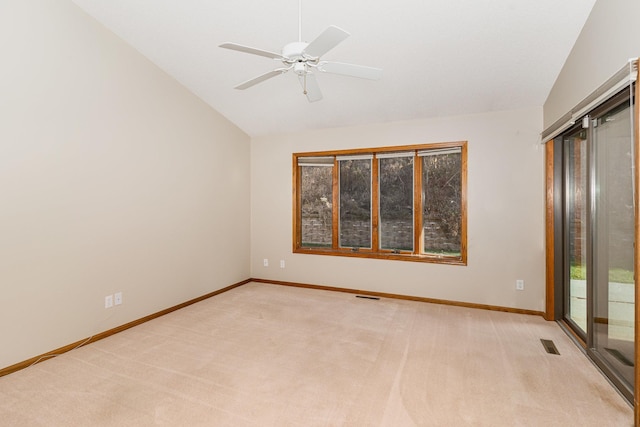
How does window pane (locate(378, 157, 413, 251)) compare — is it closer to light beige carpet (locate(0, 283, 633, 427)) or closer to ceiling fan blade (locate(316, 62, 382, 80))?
light beige carpet (locate(0, 283, 633, 427))

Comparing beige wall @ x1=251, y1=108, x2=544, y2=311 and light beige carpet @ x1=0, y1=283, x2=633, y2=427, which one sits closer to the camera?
light beige carpet @ x1=0, y1=283, x2=633, y2=427

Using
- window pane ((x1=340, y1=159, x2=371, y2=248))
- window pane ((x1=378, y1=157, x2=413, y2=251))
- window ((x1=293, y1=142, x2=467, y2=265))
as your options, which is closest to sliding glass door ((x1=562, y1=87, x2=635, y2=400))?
window ((x1=293, y1=142, x2=467, y2=265))

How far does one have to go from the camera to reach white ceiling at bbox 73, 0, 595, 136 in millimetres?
2492

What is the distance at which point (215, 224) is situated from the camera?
14.8ft

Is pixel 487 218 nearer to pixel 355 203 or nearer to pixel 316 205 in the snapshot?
pixel 355 203

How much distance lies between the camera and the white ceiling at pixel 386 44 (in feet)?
8.18

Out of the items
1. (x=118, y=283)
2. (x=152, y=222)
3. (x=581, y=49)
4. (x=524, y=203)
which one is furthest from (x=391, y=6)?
(x=118, y=283)

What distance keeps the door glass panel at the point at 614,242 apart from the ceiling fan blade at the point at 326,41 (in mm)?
2000

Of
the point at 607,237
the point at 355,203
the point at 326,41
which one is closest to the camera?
the point at 326,41

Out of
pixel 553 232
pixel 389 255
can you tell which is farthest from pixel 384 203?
pixel 553 232

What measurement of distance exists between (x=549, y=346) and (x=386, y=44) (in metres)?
3.10

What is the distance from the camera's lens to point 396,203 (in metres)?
4.50

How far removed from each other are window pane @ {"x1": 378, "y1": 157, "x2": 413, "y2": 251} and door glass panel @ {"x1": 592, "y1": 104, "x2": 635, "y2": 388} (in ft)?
6.96

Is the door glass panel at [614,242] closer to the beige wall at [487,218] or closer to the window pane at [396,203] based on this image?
the beige wall at [487,218]
